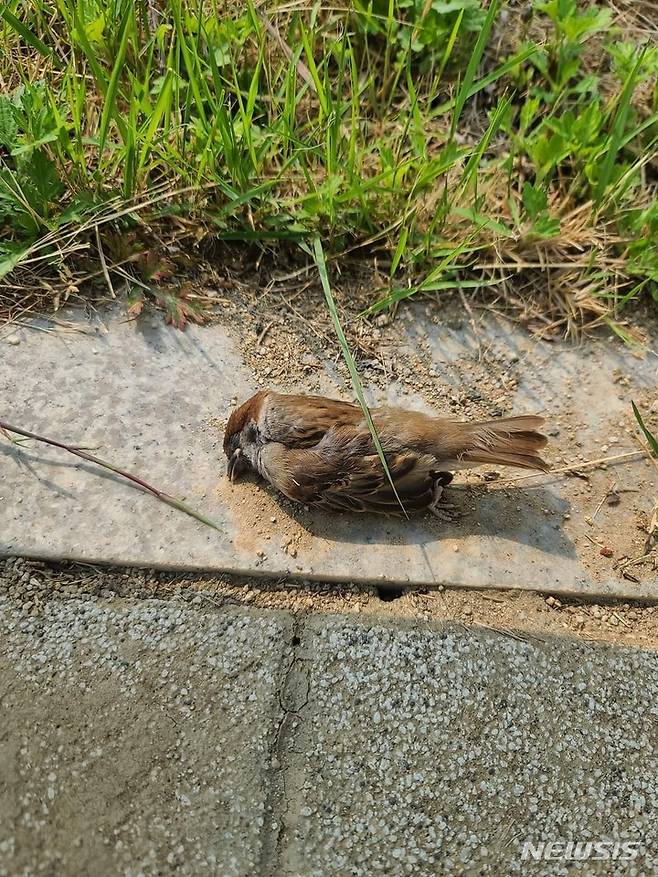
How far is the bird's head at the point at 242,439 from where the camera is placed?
2742 millimetres

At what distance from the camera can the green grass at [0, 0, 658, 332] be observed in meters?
3.08

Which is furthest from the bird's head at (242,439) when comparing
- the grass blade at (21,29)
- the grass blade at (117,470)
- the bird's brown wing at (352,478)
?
the grass blade at (21,29)

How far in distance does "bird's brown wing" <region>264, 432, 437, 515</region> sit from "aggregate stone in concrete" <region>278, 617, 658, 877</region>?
467mm

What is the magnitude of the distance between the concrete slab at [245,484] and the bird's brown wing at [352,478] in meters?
0.12

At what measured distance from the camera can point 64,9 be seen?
125 inches

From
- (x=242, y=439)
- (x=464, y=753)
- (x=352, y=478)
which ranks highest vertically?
(x=352, y=478)

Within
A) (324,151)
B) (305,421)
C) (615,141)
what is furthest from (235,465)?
(615,141)

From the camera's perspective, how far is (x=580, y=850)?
2092mm

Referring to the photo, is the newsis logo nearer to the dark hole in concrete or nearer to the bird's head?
the dark hole in concrete

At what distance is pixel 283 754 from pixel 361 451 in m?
1.12

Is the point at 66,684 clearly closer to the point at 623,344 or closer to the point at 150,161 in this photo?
the point at 150,161

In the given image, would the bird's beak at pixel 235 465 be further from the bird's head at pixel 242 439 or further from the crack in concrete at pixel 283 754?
the crack in concrete at pixel 283 754

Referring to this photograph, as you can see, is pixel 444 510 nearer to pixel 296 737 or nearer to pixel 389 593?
pixel 389 593

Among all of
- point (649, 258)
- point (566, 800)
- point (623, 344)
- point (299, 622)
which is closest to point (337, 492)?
point (299, 622)
